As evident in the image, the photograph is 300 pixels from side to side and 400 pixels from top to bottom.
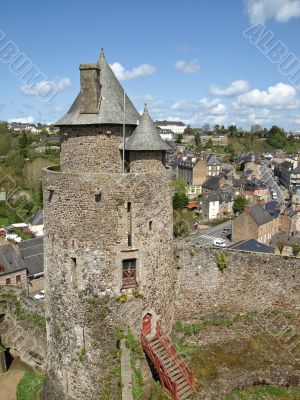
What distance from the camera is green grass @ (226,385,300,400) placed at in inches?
506

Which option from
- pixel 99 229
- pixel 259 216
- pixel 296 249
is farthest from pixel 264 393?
pixel 259 216

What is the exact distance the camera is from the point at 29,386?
58.7 feet

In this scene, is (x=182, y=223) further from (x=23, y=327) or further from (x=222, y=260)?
(x=222, y=260)

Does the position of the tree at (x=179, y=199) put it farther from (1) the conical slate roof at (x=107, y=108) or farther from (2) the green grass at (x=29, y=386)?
(1) the conical slate roof at (x=107, y=108)

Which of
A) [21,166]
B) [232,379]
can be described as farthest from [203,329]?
[21,166]

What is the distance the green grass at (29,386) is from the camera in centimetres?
1689

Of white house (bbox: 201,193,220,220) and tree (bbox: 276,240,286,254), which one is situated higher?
white house (bbox: 201,193,220,220)

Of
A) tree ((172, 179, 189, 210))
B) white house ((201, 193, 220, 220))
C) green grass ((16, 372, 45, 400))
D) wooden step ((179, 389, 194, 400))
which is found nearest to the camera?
wooden step ((179, 389, 194, 400))

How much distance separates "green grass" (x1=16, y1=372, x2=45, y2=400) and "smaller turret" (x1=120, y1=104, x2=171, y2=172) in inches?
433

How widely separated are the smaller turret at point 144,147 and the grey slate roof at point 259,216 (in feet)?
122

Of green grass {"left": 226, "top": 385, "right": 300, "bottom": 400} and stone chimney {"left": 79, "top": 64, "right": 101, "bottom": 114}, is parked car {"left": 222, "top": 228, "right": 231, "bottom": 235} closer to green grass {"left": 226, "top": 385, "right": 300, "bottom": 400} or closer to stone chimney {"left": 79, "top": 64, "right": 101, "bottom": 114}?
green grass {"left": 226, "top": 385, "right": 300, "bottom": 400}

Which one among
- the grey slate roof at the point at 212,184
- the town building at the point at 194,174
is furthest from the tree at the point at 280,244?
the town building at the point at 194,174

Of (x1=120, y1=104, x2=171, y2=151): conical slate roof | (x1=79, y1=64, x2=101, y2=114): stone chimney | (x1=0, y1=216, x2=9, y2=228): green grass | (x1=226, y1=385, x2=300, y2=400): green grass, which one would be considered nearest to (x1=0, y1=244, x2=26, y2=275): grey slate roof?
(x1=79, y1=64, x2=101, y2=114): stone chimney

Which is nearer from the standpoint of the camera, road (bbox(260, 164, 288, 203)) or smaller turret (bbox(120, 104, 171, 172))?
smaller turret (bbox(120, 104, 171, 172))
